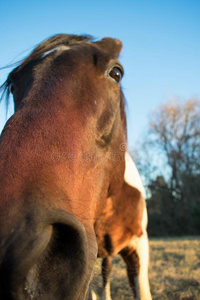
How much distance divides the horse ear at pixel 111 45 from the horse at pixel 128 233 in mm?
1632

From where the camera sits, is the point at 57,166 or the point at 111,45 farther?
the point at 111,45

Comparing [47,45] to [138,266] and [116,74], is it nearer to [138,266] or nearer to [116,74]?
[116,74]

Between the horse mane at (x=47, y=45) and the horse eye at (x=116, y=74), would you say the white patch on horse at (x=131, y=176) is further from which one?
the horse mane at (x=47, y=45)

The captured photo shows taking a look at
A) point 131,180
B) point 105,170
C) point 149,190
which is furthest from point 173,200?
point 105,170

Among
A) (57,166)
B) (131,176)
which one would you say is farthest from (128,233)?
(57,166)

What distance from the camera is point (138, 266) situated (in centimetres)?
327

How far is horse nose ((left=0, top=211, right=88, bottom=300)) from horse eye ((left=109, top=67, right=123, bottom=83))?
5.28 feet

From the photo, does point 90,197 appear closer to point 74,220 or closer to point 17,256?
point 74,220

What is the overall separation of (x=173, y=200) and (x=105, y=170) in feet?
73.5

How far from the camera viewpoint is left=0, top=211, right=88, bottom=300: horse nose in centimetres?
85

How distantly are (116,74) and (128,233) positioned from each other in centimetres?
207

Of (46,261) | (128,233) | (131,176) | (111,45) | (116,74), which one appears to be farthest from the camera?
(131,176)

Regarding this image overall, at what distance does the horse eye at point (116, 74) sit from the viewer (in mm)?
2264

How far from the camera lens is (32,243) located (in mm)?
884
